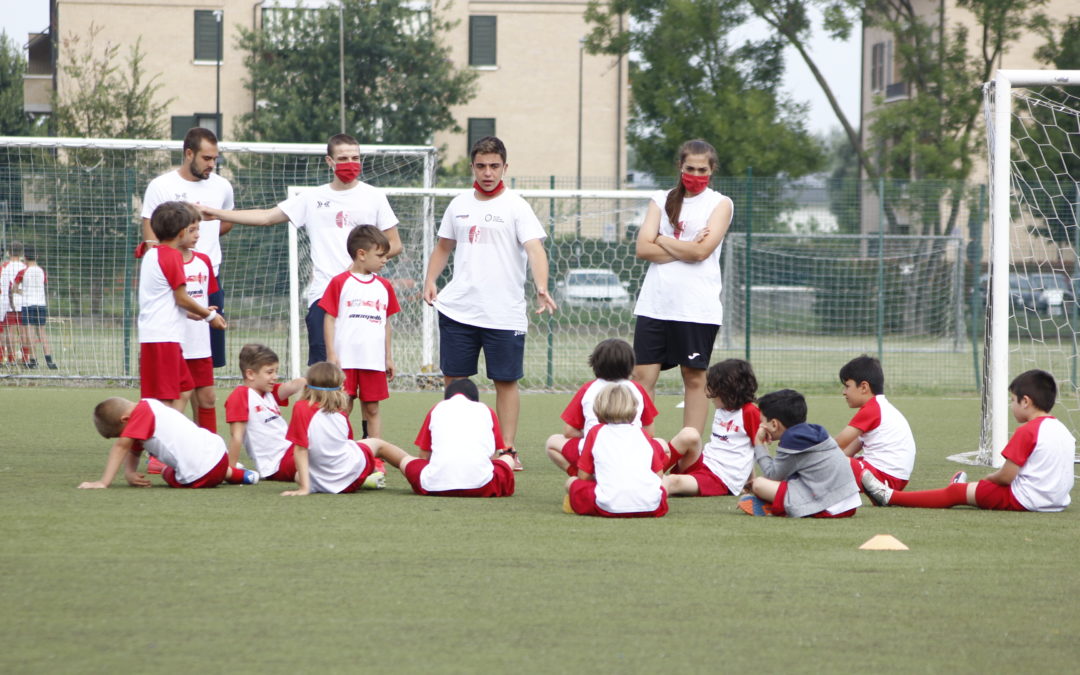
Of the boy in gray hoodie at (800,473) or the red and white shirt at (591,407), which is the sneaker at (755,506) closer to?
the boy in gray hoodie at (800,473)

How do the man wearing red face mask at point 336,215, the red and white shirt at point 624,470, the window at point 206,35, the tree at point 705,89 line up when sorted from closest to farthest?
the red and white shirt at point 624,470 → the man wearing red face mask at point 336,215 → the tree at point 705,89 → the window at point 206,35

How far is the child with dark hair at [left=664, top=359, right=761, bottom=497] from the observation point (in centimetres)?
564

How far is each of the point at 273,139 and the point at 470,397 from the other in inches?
1170

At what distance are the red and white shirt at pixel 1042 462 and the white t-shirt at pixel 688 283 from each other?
1612 mm

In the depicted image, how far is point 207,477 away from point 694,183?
9.49 ft

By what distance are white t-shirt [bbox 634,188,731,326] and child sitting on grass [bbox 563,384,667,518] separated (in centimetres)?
122

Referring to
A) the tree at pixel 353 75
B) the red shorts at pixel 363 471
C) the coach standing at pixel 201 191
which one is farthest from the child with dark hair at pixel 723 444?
the tree at pixel 353 75

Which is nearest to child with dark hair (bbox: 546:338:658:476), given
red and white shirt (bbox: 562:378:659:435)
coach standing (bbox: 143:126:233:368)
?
red and white shirt (bbox: 562:378:659:435)

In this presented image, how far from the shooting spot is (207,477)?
5.72 meters

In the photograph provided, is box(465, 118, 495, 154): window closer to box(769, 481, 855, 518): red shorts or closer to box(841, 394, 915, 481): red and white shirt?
box(841, 394, 915, 481): red and white shirt

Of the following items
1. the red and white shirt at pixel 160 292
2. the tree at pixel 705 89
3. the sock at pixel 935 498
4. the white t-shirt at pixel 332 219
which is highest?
the tree at pixel 705 89

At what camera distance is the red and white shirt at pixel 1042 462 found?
17.3ft

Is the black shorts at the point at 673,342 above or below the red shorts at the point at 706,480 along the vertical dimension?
above

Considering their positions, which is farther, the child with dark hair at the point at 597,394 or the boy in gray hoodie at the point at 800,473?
the child with dark hair at the point at 597,394
